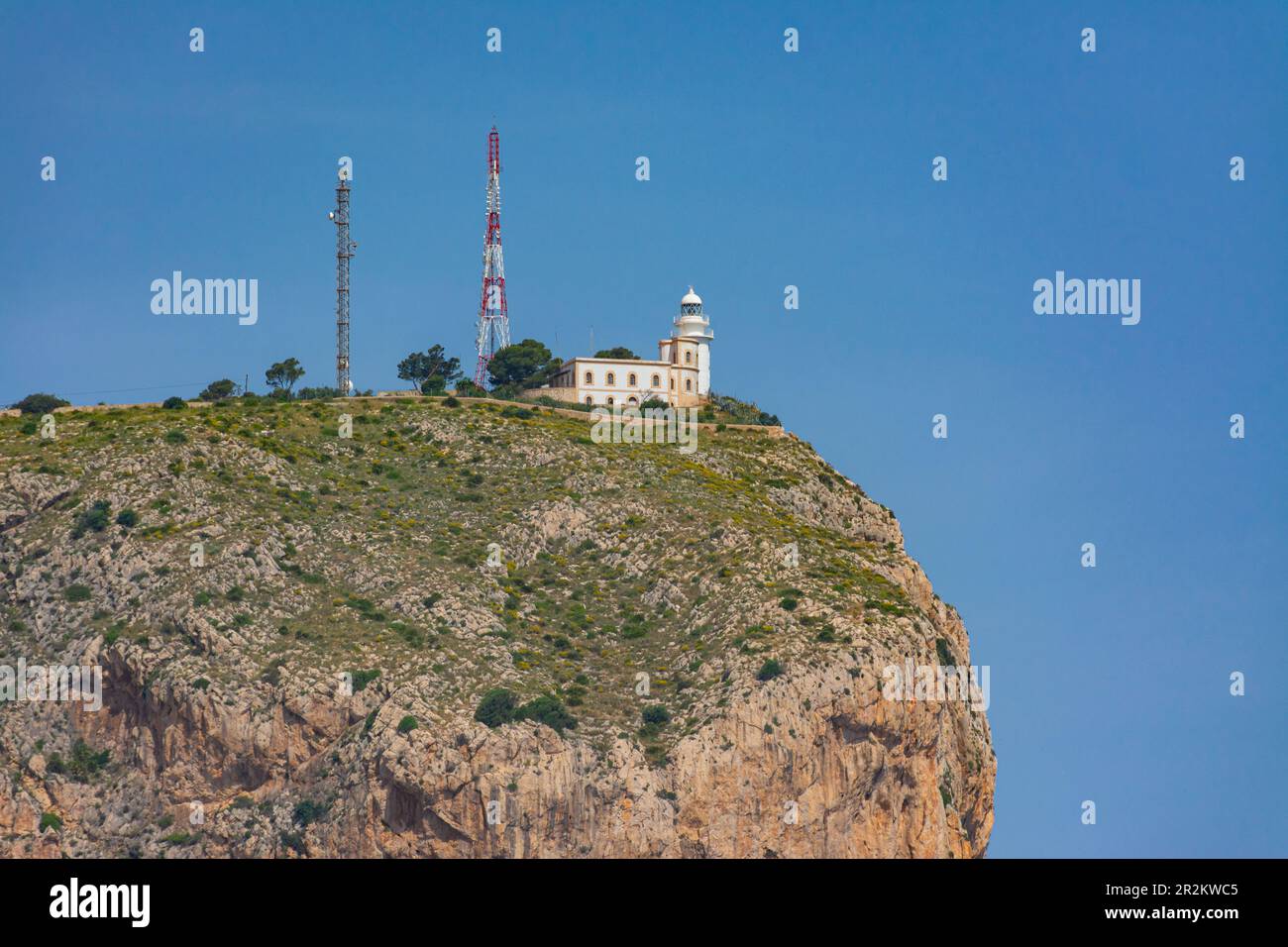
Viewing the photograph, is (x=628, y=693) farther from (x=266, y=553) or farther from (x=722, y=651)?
(x=266, y=553)

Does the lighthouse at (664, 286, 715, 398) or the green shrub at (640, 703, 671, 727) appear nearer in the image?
the green shrub at (640, 703, 671, 727)

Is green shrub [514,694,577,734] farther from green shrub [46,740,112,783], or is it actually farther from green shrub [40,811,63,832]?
green shrub [40,811,63,832]

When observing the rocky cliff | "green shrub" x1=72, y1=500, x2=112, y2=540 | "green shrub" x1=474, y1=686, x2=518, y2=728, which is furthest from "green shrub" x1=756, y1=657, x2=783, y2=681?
"green shrub" x1=72, y1=500, x2=112, y2=540

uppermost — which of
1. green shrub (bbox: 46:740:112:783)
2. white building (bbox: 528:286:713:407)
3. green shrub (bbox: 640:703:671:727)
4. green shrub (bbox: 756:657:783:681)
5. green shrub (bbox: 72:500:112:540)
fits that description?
white building (bbox: 528:286:713:407)

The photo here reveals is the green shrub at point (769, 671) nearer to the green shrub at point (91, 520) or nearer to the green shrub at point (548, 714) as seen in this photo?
the green shrub at point (548, 714)

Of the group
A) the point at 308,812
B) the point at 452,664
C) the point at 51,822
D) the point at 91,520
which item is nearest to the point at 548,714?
the point at 452,664
